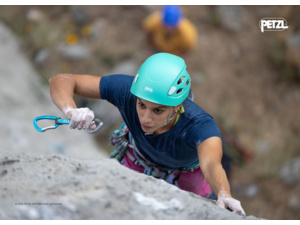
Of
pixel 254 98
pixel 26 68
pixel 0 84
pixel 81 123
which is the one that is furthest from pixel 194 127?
pixel 254 98

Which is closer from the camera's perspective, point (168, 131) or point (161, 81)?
point (161, 81)

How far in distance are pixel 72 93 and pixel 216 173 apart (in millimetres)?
1080

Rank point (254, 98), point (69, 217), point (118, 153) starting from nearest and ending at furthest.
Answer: point (69, 217)
point (118, 153)
point (254, 98)

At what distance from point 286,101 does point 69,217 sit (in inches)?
301

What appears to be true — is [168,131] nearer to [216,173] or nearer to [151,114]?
[151,114]

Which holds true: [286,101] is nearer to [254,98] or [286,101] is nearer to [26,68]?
[254,98]

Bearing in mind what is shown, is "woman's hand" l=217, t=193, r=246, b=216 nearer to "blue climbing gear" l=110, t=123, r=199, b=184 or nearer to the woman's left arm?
the woman's left arm

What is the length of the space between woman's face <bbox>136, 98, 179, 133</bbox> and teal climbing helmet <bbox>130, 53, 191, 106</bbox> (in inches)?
1.9

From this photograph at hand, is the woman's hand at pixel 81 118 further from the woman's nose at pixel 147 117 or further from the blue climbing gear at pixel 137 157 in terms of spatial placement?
the blue climbing gear at pixel 137 157

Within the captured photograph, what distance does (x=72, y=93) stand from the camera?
9.31ft

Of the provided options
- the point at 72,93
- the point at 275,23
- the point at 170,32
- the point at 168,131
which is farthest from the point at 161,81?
the point at 275,23

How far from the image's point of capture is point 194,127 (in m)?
2.65

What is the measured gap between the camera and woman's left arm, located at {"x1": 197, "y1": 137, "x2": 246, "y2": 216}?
2.21 metres

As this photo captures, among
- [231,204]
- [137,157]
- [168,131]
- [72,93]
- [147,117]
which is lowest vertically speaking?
[137,157]
